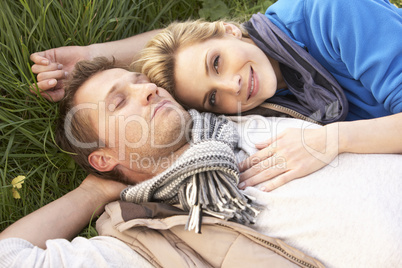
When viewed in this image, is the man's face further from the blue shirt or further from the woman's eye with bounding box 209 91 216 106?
the blue shirt

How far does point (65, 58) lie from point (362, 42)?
188 centimetres

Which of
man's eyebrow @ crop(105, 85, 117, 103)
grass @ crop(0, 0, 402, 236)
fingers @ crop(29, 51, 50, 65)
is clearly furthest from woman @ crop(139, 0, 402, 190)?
fingers @ crop(29, 51, 50, 65)

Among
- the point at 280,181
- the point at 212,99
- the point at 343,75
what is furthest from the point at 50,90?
the point at 343,75

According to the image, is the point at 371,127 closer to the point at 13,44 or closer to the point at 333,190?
the point at 333,190

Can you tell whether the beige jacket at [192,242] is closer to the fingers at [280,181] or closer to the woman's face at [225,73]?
the fingers at [280,181]

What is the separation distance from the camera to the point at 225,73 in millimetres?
2340

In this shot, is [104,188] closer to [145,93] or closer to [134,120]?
[134,120]

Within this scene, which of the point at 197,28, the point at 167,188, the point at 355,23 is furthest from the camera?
the point at 197,28

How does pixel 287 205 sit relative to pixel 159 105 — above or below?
below

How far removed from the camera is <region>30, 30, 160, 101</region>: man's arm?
239 cm

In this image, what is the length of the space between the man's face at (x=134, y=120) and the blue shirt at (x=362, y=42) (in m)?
0.97

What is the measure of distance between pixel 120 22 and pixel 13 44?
799 millimetres

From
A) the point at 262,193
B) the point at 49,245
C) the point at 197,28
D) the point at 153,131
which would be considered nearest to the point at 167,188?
the point at 153,131

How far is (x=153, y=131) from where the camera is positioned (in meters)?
2.12
